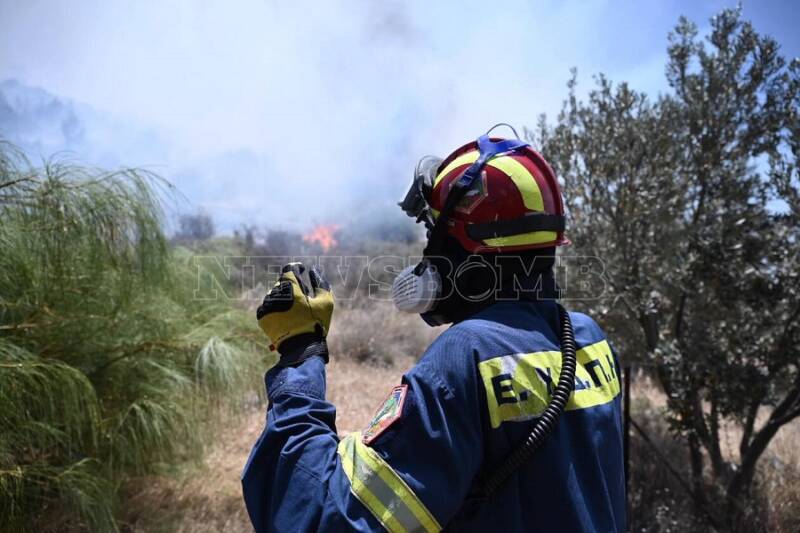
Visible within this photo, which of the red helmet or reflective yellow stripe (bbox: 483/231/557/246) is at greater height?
the red helmet

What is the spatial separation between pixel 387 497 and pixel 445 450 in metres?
0.13

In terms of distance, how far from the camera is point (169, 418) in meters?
3.01

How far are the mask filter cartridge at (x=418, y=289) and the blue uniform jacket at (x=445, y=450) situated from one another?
193 millimetres

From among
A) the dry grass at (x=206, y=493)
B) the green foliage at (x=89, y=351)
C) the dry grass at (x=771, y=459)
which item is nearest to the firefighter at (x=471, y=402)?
the green foliage at (x=89, y=351)

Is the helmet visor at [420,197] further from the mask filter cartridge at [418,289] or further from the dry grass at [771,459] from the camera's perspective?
the dry grass at [771,459]

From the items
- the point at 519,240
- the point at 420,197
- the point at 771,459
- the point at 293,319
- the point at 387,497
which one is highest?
the point at 420,197

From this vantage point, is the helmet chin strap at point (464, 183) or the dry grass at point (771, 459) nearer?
the helmet chin strap at point (464, 183)

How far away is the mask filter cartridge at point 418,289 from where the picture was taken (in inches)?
54.6

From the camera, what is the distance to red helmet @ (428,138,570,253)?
131 cm

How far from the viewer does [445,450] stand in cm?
100

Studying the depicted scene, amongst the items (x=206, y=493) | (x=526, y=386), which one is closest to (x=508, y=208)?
(x=526, y=386)
